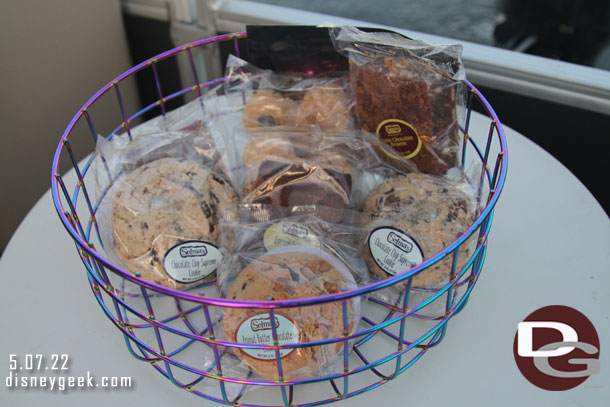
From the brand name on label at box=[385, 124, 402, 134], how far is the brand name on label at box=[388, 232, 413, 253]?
0.16 metres

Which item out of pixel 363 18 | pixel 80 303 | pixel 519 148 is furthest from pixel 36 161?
pixel 519 148

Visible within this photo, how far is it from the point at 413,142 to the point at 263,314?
0.32m

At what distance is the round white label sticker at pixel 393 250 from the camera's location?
2.00 feet

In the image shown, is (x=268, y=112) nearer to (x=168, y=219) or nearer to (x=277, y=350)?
(x=168, y=219)

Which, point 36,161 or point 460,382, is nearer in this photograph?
point 460,382

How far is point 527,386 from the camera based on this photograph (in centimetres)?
60

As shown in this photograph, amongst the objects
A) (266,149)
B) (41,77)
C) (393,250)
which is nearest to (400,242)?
(393,250)

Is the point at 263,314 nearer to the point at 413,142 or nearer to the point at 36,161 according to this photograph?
the point at 413,142

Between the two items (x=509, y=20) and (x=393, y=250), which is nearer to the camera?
(x=393, y=250)

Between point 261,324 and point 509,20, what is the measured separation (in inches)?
54.5

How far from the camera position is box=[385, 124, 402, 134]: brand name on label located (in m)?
0.71

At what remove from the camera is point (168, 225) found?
64cm

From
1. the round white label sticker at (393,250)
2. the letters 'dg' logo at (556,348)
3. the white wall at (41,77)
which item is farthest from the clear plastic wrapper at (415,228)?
the white wall at (41,77)

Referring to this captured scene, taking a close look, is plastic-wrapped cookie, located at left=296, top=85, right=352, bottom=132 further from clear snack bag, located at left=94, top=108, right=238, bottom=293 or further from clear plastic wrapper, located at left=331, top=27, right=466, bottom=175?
clear snack bag, located at left=94, top=108, right=238, bottom=293
